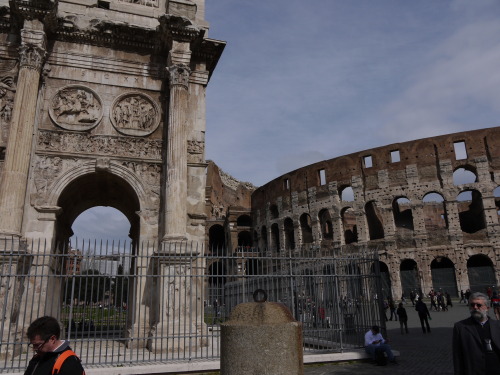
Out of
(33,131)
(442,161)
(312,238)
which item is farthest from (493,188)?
(33,131)

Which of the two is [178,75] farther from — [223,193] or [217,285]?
[223,193]

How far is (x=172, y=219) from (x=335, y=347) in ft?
14.4

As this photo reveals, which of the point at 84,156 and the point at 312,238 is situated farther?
the point at 312,238

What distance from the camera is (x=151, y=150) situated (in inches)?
410

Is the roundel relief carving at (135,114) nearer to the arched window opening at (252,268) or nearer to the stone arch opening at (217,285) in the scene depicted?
the stone arch opening at (217,285)

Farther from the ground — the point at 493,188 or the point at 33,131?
the point at 493,188

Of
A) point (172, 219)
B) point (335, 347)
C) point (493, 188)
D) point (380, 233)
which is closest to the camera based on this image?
point (335, 347)

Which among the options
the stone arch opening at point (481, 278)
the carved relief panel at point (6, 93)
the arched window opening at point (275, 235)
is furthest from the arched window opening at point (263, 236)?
the carved relief panel at point (6, 93)

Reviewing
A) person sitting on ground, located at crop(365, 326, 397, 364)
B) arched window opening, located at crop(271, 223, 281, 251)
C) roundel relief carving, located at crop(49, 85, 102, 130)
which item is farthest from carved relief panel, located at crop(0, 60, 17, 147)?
arched window opening, located at crop(271, 223, 281, 251)

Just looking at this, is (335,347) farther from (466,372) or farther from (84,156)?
(84,156)

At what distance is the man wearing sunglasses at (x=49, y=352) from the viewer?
2.47m

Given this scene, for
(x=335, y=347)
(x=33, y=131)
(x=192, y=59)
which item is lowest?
(x=335, y=347)

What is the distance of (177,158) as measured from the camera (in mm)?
9789

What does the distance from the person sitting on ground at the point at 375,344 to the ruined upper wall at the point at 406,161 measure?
78.2 feet
